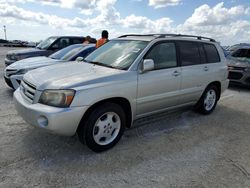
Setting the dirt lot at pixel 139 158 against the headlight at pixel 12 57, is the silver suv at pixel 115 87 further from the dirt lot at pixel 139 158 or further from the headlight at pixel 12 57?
the headlight at pixel 12 57

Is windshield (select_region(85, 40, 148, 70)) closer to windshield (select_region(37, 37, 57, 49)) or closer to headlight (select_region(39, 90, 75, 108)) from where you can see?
headlight (select_region(39, 90, 75, 108))

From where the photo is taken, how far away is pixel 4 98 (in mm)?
6266

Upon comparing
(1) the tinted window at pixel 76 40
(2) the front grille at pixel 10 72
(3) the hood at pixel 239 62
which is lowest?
(2) the front grille at pixel 10 72

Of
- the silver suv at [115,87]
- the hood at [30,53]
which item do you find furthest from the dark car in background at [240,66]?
the hood at [30,53]

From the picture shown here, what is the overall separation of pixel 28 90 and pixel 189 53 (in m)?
3.18

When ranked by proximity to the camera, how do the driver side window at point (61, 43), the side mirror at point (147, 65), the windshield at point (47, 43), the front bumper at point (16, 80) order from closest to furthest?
the side mirror at point (147, 65), the front bumper at point (16, 80), the windshield at point (47, 43), the driver side window at point (61, 43)

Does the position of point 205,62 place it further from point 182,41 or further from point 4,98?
point 4,98

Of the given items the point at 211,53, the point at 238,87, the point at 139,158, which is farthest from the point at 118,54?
the point at 238,87

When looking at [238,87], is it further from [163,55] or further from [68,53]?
[68,53]

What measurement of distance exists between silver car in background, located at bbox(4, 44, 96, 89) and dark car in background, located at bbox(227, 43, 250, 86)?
5.05 meters

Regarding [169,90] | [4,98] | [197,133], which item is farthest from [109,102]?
[4,98]

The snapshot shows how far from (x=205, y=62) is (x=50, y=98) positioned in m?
3.54

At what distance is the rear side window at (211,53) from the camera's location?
5.49 metres

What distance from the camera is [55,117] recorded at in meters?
3.15
